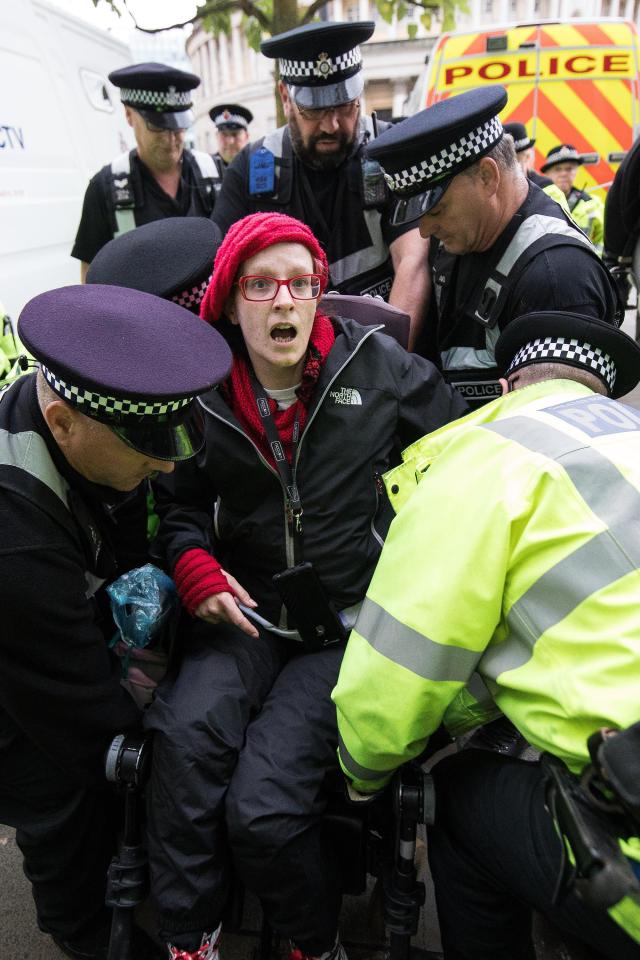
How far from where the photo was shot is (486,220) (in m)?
1.98

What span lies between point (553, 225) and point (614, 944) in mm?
1672

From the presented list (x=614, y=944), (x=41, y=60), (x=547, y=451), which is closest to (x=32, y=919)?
(x=614, y=944)

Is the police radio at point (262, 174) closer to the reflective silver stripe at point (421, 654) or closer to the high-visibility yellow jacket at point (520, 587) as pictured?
the high-visibility yellow jacket at point (520, 587)

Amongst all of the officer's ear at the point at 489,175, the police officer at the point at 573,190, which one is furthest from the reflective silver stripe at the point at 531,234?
the police officer at the point at 573,190

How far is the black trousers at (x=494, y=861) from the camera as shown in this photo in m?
1.21

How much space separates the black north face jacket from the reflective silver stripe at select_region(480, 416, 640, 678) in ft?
2.22

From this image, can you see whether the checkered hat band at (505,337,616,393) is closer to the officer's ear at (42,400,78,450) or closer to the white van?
the officer's ear at (42,400,78,450)

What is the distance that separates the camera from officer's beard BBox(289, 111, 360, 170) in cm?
245

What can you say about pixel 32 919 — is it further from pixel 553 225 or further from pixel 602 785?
pixel 553 225

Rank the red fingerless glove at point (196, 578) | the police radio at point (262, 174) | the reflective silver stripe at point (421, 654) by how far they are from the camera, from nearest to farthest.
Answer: the reflective silver stripe at point (421, 654) → the red fingerless glove at point (196, 578) → the police radio at point (262, 174)

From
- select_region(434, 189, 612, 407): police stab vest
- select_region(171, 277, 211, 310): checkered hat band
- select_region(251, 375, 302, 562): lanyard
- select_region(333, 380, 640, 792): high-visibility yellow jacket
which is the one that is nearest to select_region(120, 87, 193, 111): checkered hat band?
select_region(171, 277, 211, 310): checkered hat band

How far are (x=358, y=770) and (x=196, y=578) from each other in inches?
24.5

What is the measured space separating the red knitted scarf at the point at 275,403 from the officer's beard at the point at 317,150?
967 millimetres

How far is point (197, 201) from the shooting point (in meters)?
3.37
